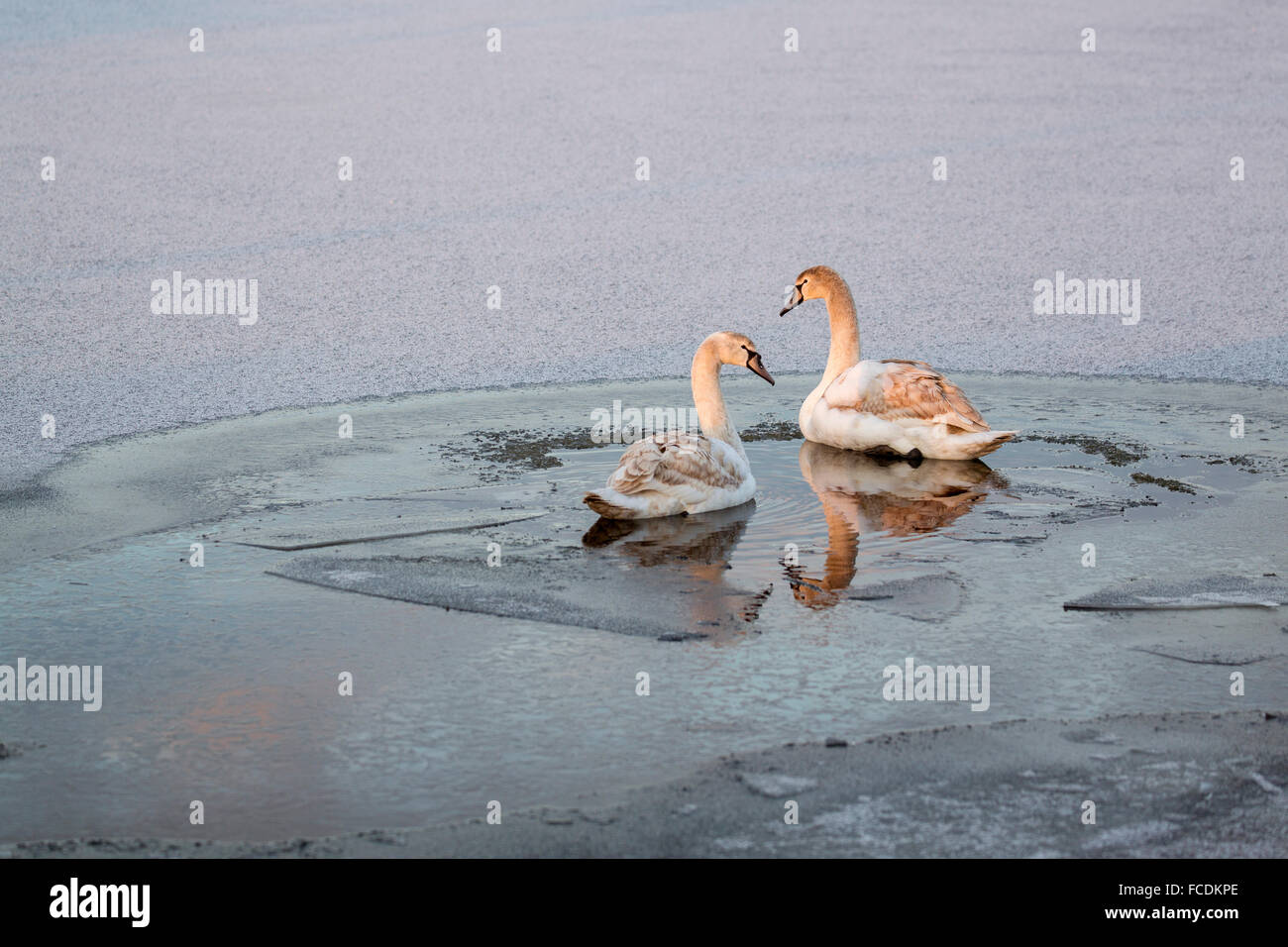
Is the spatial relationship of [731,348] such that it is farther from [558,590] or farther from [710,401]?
[558,590]

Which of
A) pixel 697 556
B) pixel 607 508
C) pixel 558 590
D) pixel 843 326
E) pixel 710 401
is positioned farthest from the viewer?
pixel 843 326

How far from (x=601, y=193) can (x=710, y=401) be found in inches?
267

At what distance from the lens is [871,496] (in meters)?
7.00

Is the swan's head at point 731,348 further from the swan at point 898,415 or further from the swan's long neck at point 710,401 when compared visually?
the swan at point 898,415

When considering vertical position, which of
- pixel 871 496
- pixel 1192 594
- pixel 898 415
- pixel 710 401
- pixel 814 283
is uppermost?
pixel 814 283

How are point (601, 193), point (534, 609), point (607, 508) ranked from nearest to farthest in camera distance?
point (534, 609)
point (607, 508)
point (601, 193)

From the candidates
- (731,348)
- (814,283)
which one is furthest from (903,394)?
(814,283)

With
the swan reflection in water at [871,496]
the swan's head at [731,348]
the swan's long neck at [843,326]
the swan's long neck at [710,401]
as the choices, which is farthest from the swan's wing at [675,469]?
the swan's long neck at [843,326]

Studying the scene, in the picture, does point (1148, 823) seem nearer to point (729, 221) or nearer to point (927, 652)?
point (927, 652)

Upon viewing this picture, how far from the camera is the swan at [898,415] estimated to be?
7.41m

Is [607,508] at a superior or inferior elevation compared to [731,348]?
inferior

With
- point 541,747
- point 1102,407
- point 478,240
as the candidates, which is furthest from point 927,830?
point 478,240

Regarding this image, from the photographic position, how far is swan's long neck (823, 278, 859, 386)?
8508 mm

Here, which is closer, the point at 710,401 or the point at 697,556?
the point at 697,556
